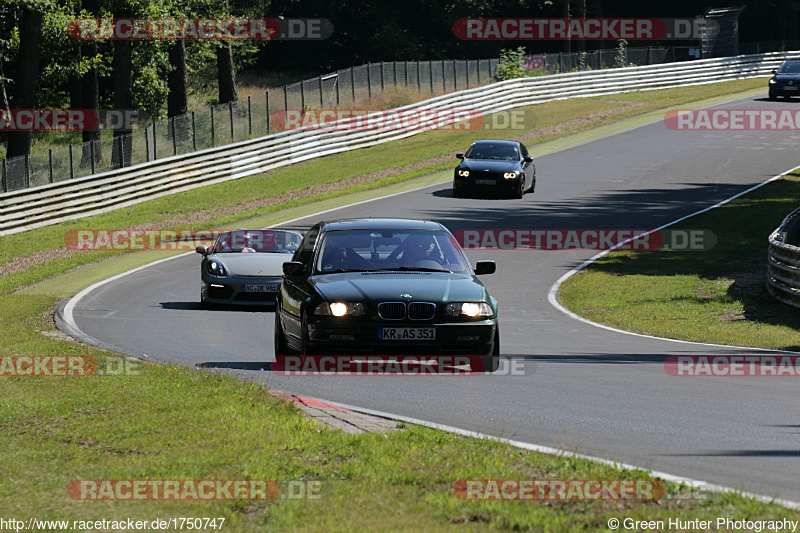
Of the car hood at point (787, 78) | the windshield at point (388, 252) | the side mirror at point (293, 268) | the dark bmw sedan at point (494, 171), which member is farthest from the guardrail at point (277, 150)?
the windshield at point (388, 252)

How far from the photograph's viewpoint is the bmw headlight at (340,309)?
10.3 m

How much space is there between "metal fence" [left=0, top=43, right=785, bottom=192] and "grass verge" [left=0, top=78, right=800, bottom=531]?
78.9 ft

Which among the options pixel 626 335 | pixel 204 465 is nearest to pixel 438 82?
pixel 626 335

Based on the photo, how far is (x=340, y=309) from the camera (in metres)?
10.4

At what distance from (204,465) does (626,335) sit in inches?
409

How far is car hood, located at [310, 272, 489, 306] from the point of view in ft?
34.2

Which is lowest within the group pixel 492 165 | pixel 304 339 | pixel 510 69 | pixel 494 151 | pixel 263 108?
pixel 304 339

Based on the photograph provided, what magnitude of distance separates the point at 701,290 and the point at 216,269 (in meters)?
9.70

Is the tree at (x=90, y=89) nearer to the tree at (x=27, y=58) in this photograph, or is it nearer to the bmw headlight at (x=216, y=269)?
the tree at (x=27, y=58)

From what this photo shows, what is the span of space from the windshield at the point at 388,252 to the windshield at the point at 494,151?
2076 cm

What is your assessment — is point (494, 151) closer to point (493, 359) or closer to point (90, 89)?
point (493, 359)

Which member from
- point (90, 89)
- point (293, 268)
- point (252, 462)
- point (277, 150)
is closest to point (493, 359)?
point (293, 268)

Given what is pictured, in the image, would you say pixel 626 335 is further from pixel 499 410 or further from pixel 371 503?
pixel 371 503

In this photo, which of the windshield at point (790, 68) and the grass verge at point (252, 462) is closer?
the grass verge at point (252, 462)
